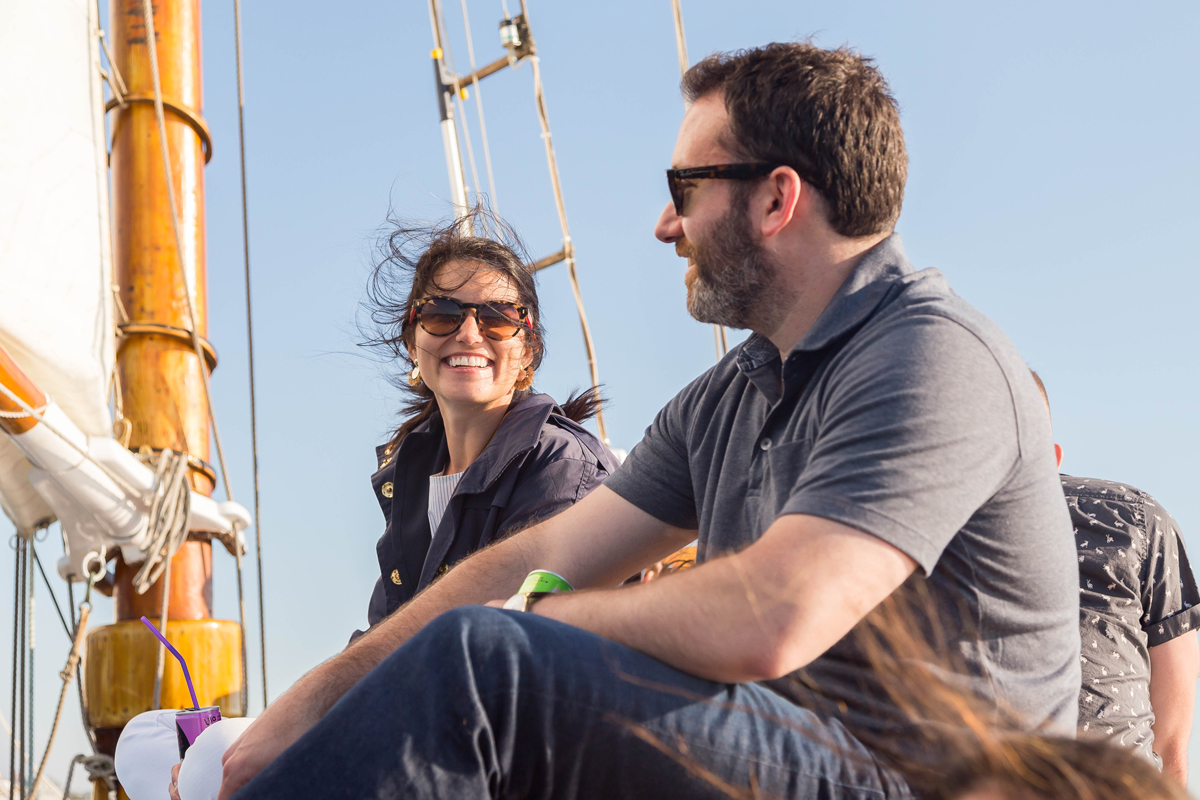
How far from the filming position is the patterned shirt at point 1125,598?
87.0 inches

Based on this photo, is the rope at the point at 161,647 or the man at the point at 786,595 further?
the rope at the point at 161,647

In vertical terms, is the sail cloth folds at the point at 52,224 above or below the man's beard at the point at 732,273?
above

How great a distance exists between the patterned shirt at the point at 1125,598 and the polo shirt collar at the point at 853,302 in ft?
3.54

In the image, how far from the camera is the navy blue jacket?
2666 mm

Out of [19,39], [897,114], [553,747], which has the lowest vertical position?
[553,747]

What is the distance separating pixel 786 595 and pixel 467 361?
6.36ft

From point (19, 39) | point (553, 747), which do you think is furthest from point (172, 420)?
point (553, 747)

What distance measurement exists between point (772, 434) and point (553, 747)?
0.62 metres

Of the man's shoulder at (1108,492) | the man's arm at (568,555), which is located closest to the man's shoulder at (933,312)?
the man's arm at (568,555)

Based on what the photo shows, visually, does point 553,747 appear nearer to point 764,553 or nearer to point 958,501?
point 764,553

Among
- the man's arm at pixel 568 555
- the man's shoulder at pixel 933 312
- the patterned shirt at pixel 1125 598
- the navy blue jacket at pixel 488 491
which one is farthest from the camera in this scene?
Answer: the navy blue jacket at pixel 488 491

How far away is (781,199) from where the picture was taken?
1.73 m

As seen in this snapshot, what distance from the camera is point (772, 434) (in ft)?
5.07

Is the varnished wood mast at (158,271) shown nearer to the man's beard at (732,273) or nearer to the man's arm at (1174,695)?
the man's beard at (732,273)
